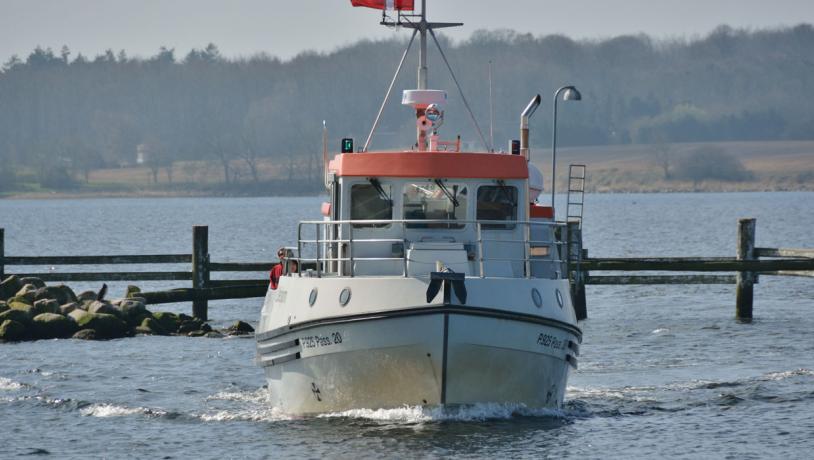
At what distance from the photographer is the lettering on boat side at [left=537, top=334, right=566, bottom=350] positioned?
61.5ft

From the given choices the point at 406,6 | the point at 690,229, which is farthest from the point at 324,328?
the point at 690,229

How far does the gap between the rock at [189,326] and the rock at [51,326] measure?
7.19ft

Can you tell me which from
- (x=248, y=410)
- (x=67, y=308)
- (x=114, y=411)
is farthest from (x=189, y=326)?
(x=248, y=410)

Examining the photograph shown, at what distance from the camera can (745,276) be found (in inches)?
1243

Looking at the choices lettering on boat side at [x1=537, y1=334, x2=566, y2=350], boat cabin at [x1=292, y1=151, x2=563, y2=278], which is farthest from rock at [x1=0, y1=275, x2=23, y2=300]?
lettering on boat side at [x1=537, y1=334, x2=566, y2=350]

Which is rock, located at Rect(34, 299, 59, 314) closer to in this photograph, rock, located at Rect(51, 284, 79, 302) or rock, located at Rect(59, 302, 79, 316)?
rock, located at Rect(59, 302, 79, 316)

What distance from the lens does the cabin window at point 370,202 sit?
2038 centimetres

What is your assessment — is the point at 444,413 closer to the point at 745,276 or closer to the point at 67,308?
the point at 67,308

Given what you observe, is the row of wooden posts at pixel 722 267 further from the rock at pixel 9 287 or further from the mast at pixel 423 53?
the rock at pixel 9 287

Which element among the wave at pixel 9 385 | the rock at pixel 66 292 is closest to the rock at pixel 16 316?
the rock at pixel 66 292

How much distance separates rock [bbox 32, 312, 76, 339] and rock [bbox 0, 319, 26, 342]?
273 mm

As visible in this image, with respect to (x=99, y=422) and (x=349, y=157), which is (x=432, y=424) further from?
(x=99, y=422)

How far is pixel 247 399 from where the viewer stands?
22938 millimetres

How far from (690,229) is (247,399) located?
3000 inches
